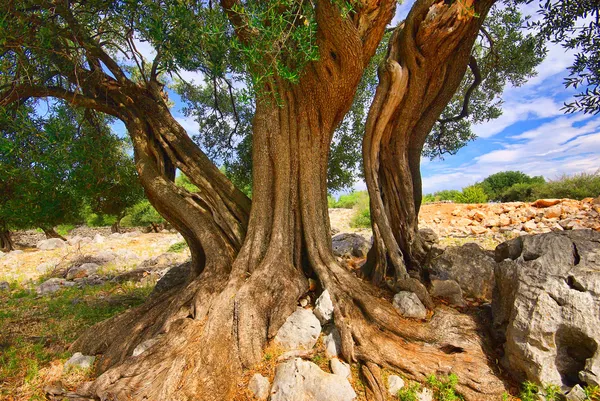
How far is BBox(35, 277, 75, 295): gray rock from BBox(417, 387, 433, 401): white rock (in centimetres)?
804

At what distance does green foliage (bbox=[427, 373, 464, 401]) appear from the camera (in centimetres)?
271

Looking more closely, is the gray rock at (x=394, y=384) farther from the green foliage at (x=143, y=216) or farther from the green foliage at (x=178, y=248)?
the green foliage at (x=143, y=216)

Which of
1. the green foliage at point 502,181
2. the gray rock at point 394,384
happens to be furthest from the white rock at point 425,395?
the green foliage at point 502,181

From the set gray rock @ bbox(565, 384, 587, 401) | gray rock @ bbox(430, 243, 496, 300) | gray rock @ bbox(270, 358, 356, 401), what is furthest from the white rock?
gray rock @ bbox(430, 243, 496, 300)

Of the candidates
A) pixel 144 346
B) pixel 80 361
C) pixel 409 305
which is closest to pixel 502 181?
pixel 409 305

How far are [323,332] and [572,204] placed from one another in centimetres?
1197

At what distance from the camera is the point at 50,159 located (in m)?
3.91

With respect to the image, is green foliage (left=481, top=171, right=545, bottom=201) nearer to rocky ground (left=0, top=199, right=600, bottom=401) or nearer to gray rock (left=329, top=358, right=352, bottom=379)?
rocky ground (left=0, top=199, right=600, bottom=401)

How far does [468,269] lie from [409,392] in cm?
246

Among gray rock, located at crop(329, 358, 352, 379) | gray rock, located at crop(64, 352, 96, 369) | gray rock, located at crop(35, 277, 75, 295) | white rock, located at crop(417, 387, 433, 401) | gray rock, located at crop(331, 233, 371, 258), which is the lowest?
Result: white rock, located at crop(417, 387, 433, 401)

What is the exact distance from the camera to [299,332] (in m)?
3.31

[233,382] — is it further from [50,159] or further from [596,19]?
[596,19]

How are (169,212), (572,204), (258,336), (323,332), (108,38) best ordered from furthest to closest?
(572,204), (108,38), (169,212), (323,332), (258,336)

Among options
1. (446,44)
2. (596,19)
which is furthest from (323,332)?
(596,19)
